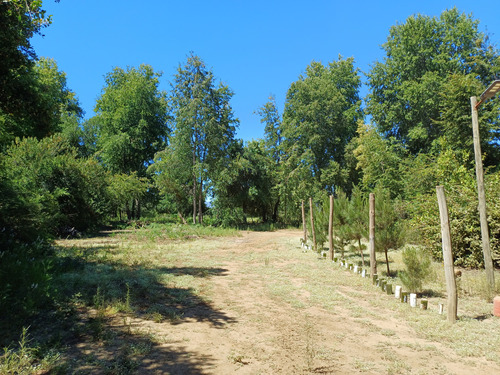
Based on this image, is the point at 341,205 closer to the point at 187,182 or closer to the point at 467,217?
the point at 467,217

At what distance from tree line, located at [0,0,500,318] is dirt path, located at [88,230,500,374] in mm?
2914

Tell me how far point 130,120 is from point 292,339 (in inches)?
1329

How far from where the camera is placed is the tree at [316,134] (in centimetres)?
3055

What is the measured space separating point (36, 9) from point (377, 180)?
Answer: 23.8 meters

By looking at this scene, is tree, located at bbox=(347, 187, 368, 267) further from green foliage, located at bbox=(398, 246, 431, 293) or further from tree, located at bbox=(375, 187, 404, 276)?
green foliage, located at bbox=(398, 246, 431, 293)

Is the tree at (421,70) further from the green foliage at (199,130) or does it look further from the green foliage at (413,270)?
the green foliage at (413,270)

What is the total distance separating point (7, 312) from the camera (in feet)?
15.2

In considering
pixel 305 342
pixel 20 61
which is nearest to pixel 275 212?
pixel 20 61

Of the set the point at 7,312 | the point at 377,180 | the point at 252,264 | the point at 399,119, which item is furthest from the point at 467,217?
the point at 399,119

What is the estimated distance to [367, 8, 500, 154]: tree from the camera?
22531 millimetres

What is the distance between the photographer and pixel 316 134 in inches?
1222

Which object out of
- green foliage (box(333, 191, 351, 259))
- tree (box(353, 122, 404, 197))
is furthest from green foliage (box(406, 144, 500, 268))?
tree (box(353, 122, 404, 197))

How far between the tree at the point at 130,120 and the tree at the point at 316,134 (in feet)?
45.1

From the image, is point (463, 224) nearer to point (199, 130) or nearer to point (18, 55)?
point (18, 55)
